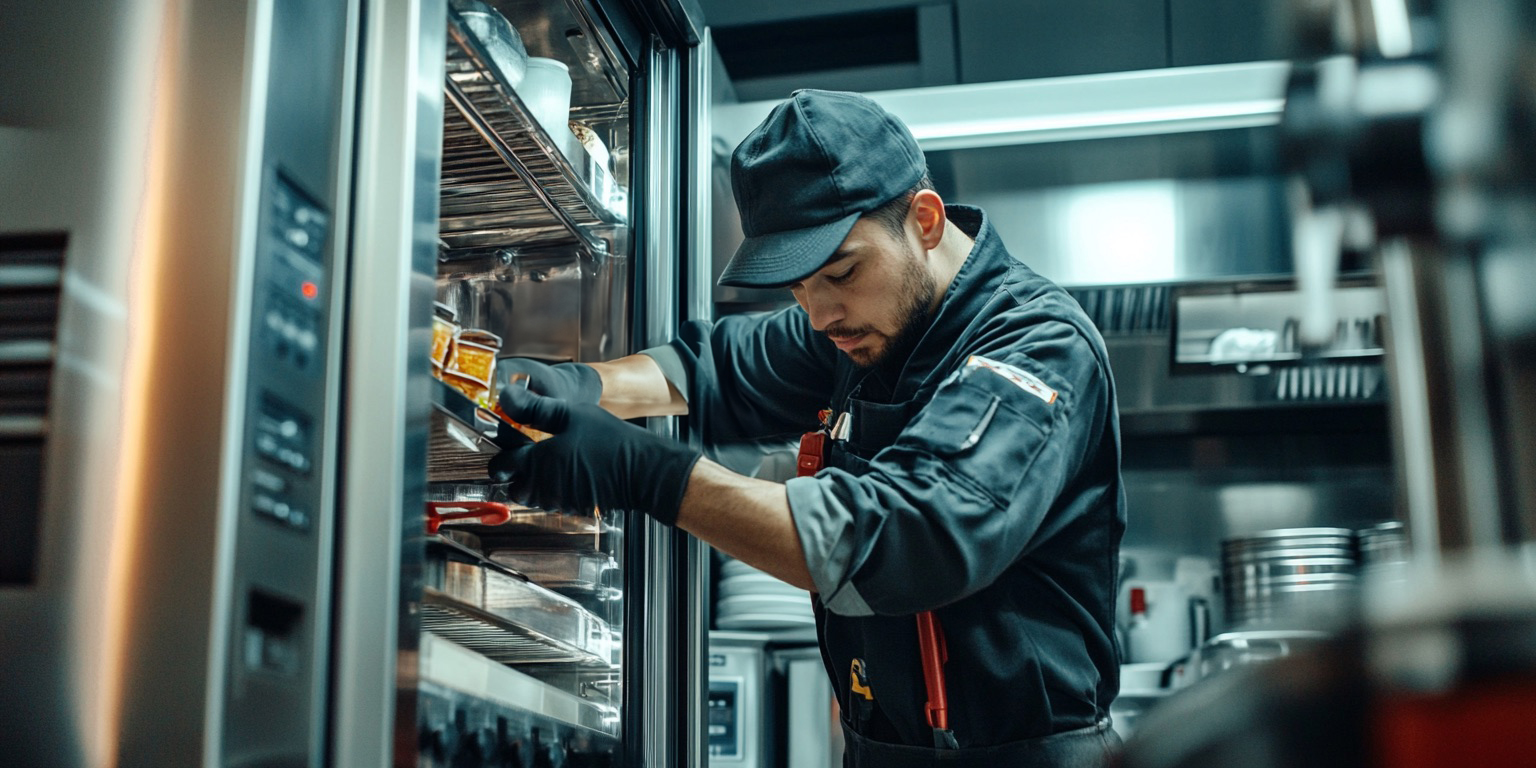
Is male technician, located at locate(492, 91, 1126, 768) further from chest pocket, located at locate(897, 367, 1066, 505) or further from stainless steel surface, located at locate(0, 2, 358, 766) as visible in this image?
stainless steel surface, located at locate(0, 2, 358, 766)

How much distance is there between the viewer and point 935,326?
1.58m

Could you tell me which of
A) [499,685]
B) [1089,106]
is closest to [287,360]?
[499,685]

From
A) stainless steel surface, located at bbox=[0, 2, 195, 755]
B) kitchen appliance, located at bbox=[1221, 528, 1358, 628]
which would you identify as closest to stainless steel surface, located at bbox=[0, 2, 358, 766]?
stainless steel surface, located at bbox=[0, 2, 195, 755]

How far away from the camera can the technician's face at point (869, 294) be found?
157 centimetres

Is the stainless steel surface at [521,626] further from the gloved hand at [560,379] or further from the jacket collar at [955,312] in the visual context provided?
the jacket collar at [955,312]

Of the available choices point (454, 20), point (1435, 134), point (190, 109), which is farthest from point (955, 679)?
point (1435, 134)

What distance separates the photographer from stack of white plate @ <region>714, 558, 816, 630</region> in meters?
2.92

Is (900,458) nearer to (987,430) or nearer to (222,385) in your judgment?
(987,430)

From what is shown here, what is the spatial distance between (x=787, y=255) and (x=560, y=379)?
311 mm

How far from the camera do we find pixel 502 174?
1481 mm

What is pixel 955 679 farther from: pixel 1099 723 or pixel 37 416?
pixel 37 416

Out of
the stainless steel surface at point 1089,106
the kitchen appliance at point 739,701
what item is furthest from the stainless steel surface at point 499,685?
the stainless steel surface at point 1089,106

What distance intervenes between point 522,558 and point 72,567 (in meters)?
0.79

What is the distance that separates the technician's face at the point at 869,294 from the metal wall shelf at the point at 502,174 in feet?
0.94
